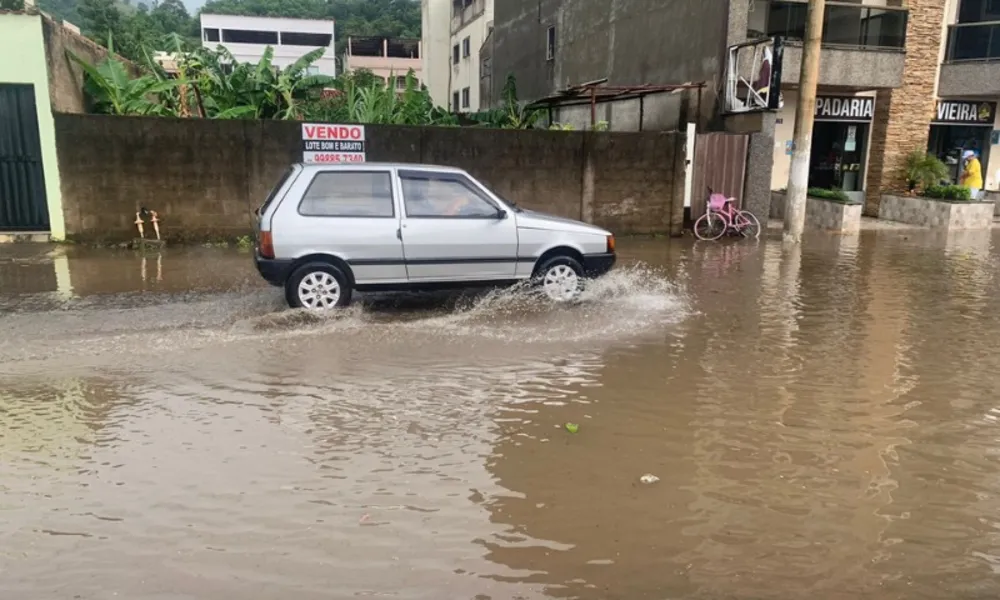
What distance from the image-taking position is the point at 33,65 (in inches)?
461

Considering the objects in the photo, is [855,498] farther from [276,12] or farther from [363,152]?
[276,12]

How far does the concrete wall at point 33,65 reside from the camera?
11.6m

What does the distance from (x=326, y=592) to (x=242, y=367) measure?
134 inches

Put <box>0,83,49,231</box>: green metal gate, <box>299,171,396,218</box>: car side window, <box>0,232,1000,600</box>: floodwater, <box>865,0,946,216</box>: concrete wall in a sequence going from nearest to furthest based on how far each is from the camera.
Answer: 1. <box>0,232,1000,600</box>: floodwater
2. <box>299,171,396,218</box>: car side window
3. <box>0,83,49,231</box>: green metal gate
4. <box>865,0,946,216</box>: concrete wall

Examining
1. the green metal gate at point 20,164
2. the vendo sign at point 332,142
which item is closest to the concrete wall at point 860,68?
the vendo sign at point 332,142

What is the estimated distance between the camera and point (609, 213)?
14.7 m

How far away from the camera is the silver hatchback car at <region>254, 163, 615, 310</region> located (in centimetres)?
794

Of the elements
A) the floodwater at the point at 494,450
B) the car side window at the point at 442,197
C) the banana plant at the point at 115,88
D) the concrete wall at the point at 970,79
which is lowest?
the floodwater at the point at 494,450

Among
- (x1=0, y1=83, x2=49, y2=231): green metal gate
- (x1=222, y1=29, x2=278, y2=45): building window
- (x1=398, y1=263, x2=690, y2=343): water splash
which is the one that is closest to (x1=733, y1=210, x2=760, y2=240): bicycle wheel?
(x1=398, y1=263, x2=690, y2=343): water splash

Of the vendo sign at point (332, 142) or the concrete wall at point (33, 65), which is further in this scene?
the vendo sign at point (332, 142)

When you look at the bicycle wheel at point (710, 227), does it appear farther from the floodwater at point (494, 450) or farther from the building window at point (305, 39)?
the building window at point (305, 39)

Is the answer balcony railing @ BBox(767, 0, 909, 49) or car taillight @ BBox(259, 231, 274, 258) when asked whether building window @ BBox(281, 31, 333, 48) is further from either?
car taillight @ BBox(259, 231, 274, 258)

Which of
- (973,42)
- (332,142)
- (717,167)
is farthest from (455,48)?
(332,142)

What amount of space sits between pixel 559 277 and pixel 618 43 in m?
15.1
